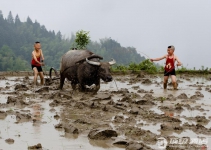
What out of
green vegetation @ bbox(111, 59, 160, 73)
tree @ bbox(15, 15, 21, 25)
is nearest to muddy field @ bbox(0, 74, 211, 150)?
green vegetation @ bbox(111, 59, 160, 73)

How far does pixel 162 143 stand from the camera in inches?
174

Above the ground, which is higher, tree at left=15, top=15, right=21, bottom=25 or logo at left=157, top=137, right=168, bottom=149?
logo at left=157, top=137, right=168, bottom=149

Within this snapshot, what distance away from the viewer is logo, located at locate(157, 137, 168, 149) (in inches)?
168

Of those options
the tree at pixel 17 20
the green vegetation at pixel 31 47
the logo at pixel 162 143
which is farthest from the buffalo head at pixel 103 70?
the tree at pixel 17 20

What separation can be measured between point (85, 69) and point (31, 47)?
330 feet

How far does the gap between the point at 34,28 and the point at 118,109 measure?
128606 millimetres

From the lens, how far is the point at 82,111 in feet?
22.2

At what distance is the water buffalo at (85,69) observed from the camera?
980 centimetres

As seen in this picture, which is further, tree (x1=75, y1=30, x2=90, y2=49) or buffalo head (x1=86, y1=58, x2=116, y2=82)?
tree (x1=75, y1=30, x2=90, y2=49)

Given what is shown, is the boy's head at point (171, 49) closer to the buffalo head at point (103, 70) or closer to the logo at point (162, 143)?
the buffalo head at point (103, 70)

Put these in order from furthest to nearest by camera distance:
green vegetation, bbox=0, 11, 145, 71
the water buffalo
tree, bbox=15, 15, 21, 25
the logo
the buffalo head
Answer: tree, bbox=15, 15, 21, 25, green vegetation, bbox=0, 11, 145, 71, the water buffalo, the buffalo head, the logo

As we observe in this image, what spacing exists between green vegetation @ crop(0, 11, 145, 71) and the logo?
74830mm

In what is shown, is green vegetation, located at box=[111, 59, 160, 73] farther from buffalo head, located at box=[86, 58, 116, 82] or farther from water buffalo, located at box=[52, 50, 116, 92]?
buffalo head, located at box=[86, 58, 116, 82]

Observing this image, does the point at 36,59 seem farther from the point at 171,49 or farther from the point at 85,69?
the point at 171,49
